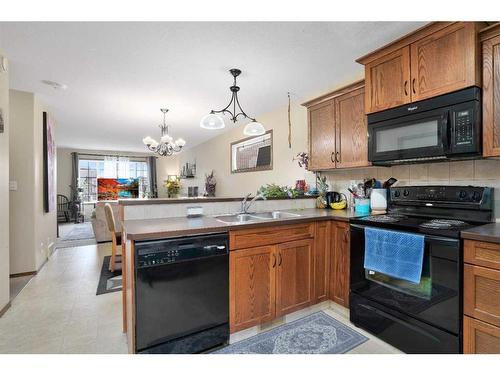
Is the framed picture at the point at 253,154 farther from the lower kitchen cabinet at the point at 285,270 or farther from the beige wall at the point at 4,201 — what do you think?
the beige wall at the point at 4,201

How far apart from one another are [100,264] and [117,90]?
250cm

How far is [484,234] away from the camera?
135cm

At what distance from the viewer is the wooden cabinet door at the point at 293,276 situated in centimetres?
201

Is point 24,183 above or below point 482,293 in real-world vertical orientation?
above

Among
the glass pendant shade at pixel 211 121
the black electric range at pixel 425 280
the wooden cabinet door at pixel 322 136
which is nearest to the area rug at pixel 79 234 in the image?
the glass pendant shade at pixel 211 121

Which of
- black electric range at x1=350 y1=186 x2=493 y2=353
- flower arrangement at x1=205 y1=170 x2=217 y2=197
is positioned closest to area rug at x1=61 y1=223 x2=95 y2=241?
flower arrangement at x1=205 y1=170 x2=217 y2=197

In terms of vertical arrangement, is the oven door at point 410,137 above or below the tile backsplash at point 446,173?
above

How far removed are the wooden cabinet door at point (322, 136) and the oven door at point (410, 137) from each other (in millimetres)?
529

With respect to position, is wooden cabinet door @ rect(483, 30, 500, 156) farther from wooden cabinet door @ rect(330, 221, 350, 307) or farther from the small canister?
wooden cabinet door @ rect(330, 221, 350, 307)

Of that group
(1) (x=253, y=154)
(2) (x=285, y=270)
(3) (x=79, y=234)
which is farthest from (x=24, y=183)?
(2) (x=285, y=270)

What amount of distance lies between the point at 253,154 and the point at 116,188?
21.5 ft

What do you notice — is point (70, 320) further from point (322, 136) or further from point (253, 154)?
point (253, 154)
